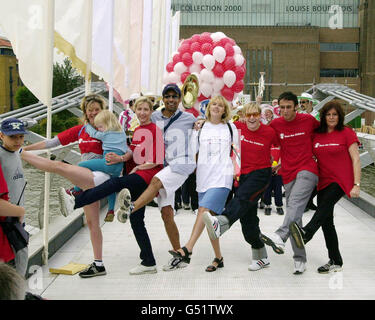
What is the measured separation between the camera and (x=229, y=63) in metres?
11.9

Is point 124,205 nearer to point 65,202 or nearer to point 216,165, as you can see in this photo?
point 65,202

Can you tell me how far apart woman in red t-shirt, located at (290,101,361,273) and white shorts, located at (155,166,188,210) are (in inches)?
51.6

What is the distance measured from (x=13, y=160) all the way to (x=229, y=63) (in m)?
8.52

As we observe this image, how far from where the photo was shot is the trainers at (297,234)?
16.8ft

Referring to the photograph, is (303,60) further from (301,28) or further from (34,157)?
(34,157)

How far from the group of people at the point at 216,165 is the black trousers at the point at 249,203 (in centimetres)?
1

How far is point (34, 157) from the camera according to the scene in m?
4.72

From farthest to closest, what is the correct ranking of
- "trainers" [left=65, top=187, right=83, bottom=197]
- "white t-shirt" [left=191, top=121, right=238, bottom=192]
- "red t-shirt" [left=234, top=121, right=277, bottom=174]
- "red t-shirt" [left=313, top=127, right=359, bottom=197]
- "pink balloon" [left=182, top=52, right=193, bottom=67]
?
"pink balloon" [left=182, top=52, right=193, bottom=67]
"red t-shirt" [left=234, top=121, right=277, bottom=174]
"white t-shirt" [left=191, top=121, right=238, bottom=192]
"red t-shirt" [left=313, top=127, right=359, bottom=197]
"trainers" [left=65, top=187, right=83, bottom=197]

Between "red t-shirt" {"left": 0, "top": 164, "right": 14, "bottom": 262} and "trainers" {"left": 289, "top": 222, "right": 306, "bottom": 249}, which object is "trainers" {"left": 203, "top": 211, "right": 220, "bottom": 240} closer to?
"trainers" {"left": 289, "top": 222, "right": 306, "bottom": 249}

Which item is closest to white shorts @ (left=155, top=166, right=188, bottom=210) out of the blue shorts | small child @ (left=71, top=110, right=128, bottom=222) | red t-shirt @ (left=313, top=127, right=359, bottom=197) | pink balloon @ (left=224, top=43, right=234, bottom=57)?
the blue shorts

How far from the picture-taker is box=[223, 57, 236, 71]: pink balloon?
38.8 feet

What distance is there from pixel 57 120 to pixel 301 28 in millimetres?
48028

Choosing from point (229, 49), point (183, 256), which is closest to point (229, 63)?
point (229, 49)

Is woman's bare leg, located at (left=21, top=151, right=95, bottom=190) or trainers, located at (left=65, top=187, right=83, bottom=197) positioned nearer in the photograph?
woman's bare leg, located at (left=21, top=151, right=95, bottom=190)
